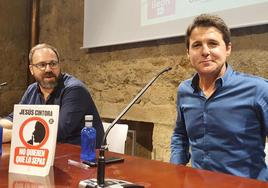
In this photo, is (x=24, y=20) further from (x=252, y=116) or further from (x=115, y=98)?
(x=252, y=116)

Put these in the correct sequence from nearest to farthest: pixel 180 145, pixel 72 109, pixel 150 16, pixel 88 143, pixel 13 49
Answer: pixel 88 143 < pixel 180 145 < pixel 72 109 < pixel 150 16 < pixel 13 49

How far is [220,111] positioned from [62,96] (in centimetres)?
112

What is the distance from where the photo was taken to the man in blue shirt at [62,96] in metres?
2.22

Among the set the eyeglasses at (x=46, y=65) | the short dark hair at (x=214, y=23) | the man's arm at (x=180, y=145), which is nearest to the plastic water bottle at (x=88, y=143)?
the man's arm at (x=180, y=145)

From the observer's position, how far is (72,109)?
225 cm

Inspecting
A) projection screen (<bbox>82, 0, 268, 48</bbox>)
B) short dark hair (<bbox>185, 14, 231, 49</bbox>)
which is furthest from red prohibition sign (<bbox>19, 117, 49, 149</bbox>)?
projection screen (<bbox>82, 0, 268, 48</bbox>)

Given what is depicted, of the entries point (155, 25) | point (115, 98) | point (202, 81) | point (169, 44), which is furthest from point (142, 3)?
point (202, 81)

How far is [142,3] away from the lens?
127 inches

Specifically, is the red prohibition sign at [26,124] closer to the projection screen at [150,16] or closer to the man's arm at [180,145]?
the man's arm at [180,145]

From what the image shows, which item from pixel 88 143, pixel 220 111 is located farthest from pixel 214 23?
pixel 88 143

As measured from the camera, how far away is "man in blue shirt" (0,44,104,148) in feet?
7.29

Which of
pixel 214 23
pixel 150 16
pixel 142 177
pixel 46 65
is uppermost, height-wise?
pixel 150 16

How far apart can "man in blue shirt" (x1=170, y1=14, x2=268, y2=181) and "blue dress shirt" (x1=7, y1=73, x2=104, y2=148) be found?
0.69 meters

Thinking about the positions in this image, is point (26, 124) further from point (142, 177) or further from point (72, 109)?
point (72, 109)
